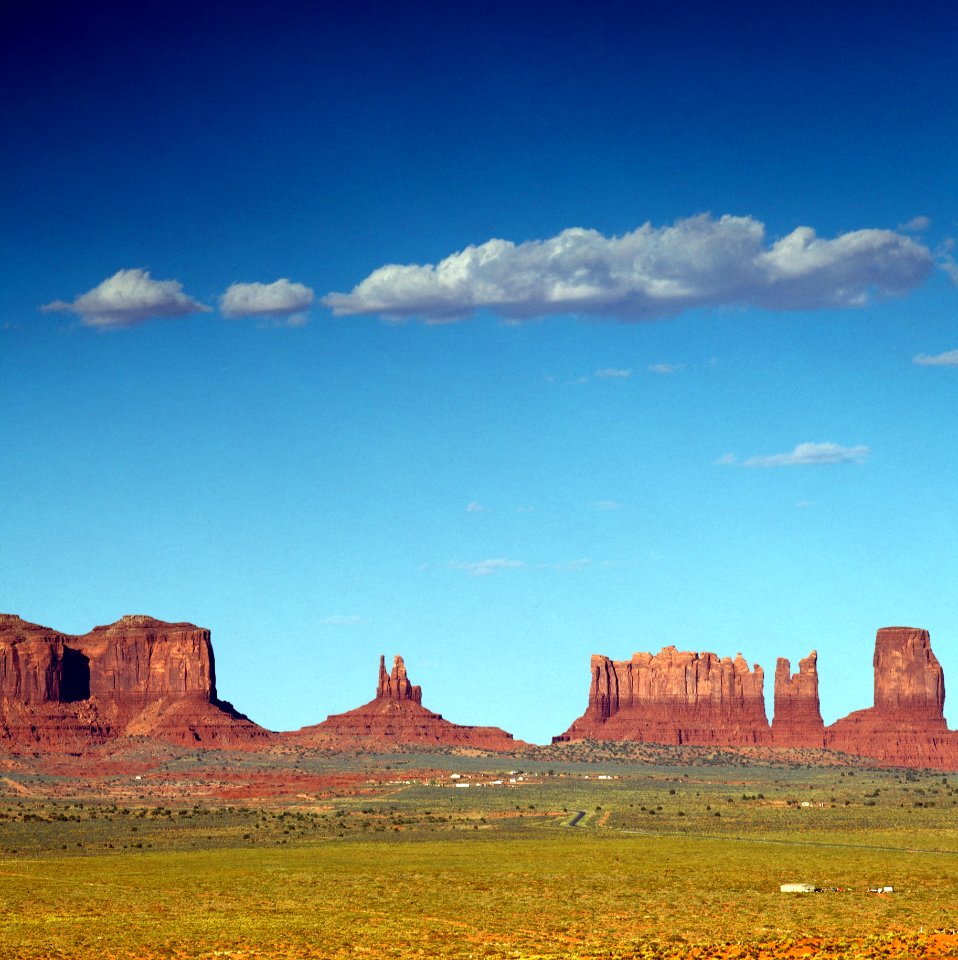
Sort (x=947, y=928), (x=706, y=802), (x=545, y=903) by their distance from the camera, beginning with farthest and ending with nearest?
(x=706, y=802) → (x=545, y=903) → (x=947, y=928)

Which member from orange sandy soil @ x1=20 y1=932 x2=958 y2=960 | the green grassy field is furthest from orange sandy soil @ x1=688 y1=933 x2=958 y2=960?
the green grassy field

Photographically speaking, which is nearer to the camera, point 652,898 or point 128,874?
point 652,898

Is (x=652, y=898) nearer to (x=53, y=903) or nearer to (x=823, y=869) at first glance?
(x=823, y=869)

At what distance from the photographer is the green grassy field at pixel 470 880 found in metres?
64.9

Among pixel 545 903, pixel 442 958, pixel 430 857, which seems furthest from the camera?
pixel 430 857

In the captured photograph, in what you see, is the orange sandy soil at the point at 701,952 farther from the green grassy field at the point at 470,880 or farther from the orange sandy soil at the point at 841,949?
the green grassy field at the point at 470,880

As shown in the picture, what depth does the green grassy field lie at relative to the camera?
64938mm

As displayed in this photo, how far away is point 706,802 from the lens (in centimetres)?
15438

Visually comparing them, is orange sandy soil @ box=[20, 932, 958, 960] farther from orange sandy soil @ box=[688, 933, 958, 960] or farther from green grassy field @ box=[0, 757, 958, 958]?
green grassy field @ box=[0, 757, 958, 958]

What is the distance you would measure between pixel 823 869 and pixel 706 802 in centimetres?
6496

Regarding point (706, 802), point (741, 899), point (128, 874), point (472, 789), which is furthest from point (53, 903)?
point (472, 789)

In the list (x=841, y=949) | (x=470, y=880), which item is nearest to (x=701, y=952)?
(x=841, y=949)

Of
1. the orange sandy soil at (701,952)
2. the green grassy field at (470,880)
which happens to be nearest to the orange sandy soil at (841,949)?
the orange sandy soil at (701,952)

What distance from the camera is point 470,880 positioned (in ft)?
279
